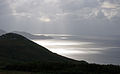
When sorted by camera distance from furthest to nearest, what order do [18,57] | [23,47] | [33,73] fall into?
[23,47]
[18,57]
[33,73]

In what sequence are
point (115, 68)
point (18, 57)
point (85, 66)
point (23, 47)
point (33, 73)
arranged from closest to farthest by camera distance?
point (33, 73)
point (115, 68)
point (85, 66)
point (18, 57)
point (23, 47)

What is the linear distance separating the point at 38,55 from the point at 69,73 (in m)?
75.8

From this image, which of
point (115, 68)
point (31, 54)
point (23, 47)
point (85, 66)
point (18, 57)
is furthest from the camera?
point (23, 47)

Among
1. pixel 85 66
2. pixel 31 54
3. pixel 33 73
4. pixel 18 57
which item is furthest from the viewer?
pixel 31 54

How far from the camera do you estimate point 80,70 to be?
50.5 metres

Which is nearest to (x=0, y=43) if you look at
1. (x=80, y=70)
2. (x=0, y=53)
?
(x=0, y=53)

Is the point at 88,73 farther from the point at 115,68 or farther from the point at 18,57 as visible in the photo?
the point at 18,57

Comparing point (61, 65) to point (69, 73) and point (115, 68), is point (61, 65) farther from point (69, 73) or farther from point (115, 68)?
point (115, 68)

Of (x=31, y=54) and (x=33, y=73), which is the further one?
(x=31, y=54)

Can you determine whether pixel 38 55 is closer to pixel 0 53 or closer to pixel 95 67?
pixel 0 53

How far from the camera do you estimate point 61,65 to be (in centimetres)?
5597

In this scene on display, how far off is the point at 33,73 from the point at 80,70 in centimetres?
1163

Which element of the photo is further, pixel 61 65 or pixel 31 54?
pixel 31 54

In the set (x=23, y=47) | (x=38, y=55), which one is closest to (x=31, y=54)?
(x=38, y=55)
